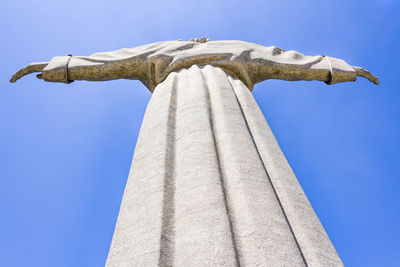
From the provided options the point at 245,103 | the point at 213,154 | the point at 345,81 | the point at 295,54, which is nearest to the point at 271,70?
the point at 295,54

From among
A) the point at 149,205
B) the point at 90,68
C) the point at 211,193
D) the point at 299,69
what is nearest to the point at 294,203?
the point at 211,193

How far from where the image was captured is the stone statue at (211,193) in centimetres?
173

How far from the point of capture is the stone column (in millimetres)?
1723

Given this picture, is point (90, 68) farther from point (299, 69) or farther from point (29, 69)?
point (299, 69)

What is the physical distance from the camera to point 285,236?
1826 millimetres

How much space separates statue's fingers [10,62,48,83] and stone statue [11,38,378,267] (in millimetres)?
1983

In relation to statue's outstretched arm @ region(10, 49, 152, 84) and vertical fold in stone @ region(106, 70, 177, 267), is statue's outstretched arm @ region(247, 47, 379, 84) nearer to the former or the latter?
statue's outstretched arm @ region(10, 49, 152, 84)

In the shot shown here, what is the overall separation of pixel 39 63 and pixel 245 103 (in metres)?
2.91

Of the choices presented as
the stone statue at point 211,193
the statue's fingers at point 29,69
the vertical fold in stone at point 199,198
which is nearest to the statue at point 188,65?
the statue's fingers at point 29,69

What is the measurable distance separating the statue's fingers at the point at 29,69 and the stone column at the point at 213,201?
2.51 m

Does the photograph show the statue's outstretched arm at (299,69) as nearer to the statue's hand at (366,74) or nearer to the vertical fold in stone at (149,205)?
the statue's hand at (366,74)

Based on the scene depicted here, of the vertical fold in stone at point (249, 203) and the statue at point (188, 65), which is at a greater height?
the statue at point (188, 65)

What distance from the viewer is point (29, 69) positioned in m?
4.88

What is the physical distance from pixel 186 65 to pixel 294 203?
2.88 metres
